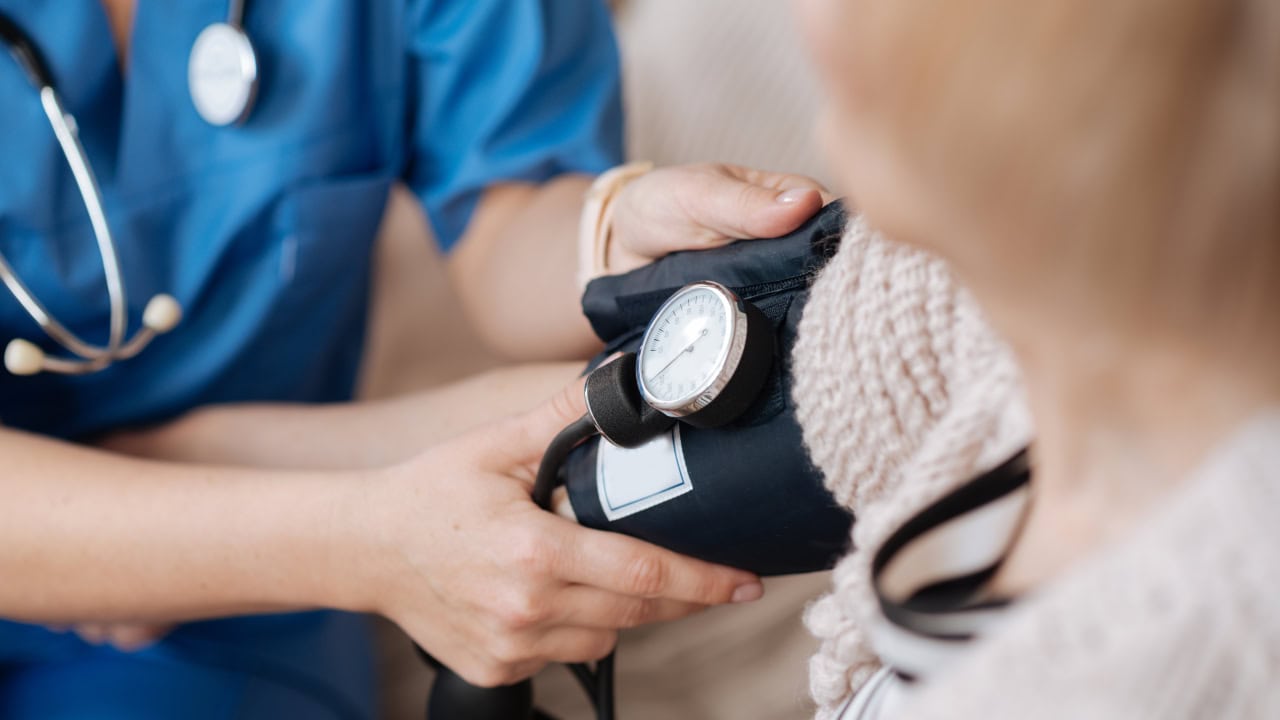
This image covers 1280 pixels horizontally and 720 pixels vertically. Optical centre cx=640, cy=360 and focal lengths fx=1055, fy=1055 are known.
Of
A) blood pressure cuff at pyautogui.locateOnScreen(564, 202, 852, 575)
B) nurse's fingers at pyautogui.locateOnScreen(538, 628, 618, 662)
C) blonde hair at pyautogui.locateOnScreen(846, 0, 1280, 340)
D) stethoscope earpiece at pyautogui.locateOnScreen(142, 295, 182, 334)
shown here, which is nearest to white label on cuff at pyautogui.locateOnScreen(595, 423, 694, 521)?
blood pressure cuff at pyautogui.locateOnScreen(564, 202, 852, 575)

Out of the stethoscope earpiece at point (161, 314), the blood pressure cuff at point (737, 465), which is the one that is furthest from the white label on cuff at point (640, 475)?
the stethoscope earpiece at point (161, 314)

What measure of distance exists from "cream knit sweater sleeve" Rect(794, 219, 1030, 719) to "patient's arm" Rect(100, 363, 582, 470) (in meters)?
0.24

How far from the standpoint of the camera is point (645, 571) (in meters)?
0.52

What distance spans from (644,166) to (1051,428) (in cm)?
41

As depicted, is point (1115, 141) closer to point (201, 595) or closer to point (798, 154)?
point (201, 595)

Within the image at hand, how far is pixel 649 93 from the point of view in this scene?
1.30 metres

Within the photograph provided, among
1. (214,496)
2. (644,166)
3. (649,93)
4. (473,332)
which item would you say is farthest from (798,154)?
(214,496)

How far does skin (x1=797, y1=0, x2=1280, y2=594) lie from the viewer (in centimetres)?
22

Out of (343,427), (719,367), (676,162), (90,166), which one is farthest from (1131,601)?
(676,162)

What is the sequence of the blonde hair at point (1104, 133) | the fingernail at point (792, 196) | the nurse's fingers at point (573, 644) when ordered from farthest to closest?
the nurse's fingers at point (573, 644) < the fingernail at point (792, 196) < the blonde hair at point (1104, 133)

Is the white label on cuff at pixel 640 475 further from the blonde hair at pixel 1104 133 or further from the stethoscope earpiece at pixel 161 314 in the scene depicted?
the stethoscope earpiece at pixel 161 314

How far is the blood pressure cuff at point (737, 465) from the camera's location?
446mm

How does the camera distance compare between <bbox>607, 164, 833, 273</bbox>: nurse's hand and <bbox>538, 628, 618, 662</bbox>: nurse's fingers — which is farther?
<bbox>538, 628, 618, 662</bbox>: nurse's fingers

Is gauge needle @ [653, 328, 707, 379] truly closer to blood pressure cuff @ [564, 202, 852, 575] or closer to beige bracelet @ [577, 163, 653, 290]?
blood pressure cuff @ [564, 202, 852, 575]
